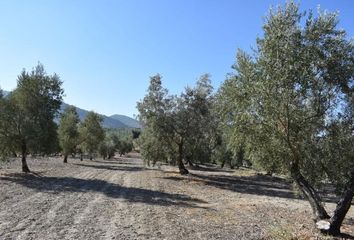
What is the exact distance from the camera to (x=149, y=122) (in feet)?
190

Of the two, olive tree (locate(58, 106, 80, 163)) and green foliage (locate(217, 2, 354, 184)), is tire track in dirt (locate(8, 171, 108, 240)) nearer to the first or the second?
green foliage (locate(217, 2, 354, 184))

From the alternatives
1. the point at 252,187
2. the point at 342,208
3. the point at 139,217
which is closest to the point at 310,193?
the point at 342,208

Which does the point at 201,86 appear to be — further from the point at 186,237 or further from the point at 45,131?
the point at 186,237

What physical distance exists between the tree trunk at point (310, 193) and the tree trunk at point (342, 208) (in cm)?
149

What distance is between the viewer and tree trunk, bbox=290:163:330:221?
2078cm

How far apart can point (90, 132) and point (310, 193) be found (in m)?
84.9

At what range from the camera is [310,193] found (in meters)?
20.8

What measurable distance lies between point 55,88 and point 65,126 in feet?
116

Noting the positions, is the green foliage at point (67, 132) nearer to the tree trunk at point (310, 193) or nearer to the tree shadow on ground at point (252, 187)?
the tree shadow on ground at point (252, 187)

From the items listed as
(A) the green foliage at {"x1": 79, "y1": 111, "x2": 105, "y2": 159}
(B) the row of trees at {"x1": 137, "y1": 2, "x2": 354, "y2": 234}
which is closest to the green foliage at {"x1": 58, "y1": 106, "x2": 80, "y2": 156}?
(A) the green foliage at {"x1": 79, "y1": 111, "x2": 105, "y2": 159}

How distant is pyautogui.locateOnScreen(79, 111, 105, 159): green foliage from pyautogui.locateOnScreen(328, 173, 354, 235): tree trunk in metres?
85.3

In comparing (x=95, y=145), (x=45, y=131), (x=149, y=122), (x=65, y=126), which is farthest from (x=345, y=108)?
(x=95, y=145)

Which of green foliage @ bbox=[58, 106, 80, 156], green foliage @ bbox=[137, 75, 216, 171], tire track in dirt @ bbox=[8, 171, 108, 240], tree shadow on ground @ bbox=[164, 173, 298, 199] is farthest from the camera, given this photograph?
green foliage @ bbox=[58, 106, 80, 156]

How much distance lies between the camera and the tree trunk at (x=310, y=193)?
68.2 feet
